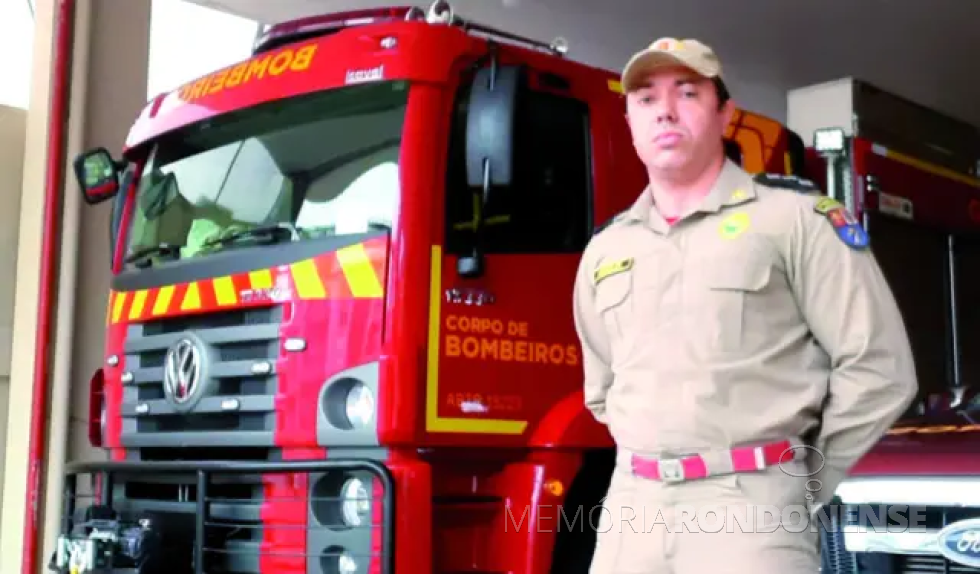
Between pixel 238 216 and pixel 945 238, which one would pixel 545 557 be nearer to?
pixel 238 216

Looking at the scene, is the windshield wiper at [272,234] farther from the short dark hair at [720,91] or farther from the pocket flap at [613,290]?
the short dark hair at [720,91]

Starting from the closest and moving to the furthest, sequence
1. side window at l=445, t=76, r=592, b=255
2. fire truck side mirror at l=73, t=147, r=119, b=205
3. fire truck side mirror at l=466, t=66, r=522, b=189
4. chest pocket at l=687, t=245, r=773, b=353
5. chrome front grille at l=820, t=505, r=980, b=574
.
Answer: chest pocket at l=687, t=245, r=773, b=353, chrome front grille at l=820, t=505, r=980, b=574, fire truck side mirror at l=466, t=66, r=522, b=189, side window at l=445, t=76, r=592, b=255, fire truck side mirror at l=73, t=147, r=119, b=205

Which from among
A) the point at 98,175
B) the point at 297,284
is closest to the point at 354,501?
the point at 297,284

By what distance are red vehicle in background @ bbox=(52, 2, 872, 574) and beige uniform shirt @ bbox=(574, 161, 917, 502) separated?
1.03 m

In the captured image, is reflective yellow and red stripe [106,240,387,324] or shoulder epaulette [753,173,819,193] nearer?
shoulder epaulette [753,173,819,193]

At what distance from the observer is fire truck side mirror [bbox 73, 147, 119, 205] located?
191 inches

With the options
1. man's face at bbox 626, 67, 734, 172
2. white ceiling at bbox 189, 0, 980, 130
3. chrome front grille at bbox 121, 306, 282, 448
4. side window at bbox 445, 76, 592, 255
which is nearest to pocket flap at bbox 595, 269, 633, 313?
man's face at bbox 626, 67, 734, 172

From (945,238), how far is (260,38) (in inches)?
127

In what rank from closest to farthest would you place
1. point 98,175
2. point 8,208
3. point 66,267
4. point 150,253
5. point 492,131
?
point 492,131 → point 150,253 → point 98,175 → point 66,267 → point 8,208

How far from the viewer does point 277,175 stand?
3.99m

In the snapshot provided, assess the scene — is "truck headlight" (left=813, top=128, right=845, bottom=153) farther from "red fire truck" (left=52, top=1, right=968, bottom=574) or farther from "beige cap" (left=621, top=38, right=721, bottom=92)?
"beige cap" (left=621, top=38, right=721, bottom=92)

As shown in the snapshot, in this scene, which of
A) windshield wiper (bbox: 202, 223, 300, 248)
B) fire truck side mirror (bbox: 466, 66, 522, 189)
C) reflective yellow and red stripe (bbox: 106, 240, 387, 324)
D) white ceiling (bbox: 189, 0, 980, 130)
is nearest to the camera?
fire truck side mirror (bbox: 466, 66, 522, 189)

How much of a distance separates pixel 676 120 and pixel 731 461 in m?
0.71

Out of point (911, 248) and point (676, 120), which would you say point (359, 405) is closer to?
point (676, 120)
